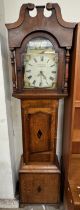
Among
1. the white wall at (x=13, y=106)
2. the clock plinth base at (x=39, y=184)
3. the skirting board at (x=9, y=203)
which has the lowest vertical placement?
the skirting board at (x=9, y=203)

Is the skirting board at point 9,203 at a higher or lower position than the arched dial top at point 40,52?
lower

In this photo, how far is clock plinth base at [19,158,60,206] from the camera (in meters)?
1.57

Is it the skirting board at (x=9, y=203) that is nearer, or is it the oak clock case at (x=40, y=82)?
the oak clock case at (x=40, y=82)

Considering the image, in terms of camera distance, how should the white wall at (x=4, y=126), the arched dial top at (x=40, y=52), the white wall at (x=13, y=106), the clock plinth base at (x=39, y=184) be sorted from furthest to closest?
the clock plinth base at (x=39, y=184)
the white wall at (x=13, y=106)
the white wall at (x=4, y=126)
the arched dial top at (x=40, y=52)

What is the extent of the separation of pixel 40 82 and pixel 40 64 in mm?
130

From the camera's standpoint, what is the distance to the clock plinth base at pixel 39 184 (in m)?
1.57

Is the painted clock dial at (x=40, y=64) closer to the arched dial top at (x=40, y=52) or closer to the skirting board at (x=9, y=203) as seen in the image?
the arched dial top at (x=40, y=52)

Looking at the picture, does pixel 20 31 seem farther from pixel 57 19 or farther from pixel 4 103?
pixel 4 103

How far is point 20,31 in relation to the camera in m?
1.19

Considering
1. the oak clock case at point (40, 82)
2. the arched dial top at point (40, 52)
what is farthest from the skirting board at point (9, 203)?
the arched dial top at point (40, 52)

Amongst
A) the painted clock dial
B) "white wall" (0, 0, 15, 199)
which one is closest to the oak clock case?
the painted clock dial

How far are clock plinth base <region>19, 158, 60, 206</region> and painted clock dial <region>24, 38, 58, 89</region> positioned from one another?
75 centimetres

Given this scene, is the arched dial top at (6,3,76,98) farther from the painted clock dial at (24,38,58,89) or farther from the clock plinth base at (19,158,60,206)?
the clock plinth base at (19,158,60,206)

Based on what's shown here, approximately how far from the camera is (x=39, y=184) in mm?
A: 1613
